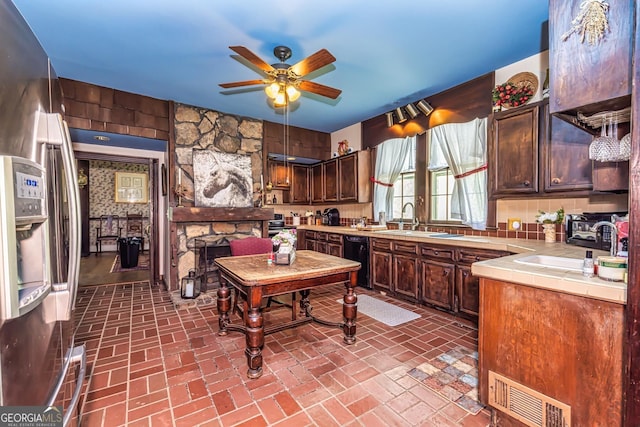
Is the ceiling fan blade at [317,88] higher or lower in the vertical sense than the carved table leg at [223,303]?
higher

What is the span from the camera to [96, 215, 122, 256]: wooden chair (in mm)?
7703

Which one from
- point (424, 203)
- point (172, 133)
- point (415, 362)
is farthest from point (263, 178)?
point (415, 362)

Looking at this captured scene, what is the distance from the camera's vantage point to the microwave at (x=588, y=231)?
2092 millimetres

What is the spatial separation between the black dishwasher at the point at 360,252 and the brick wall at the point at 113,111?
308 cm

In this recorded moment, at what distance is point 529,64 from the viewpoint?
2.93m

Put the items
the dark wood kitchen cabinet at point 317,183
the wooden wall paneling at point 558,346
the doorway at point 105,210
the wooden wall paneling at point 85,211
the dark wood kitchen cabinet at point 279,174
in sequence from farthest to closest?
the wooden wall paneling at point 85,211, the doorway at point 105,210, the dark wood kitchen cabinet at point 317,183, the dark wood kitchen cabinet at point 279,174, the wooden wall paneling at point 558,346

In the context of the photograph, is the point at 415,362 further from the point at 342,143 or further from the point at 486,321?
the point at 342,143

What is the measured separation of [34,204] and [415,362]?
2424 mm

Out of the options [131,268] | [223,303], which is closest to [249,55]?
[223,303]

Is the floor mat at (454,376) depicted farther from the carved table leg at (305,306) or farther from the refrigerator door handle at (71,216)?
the refrigerator door handle at (71,216)

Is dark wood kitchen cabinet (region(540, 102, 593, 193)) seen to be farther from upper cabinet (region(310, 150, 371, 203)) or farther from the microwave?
upper cabinet (region(310, 150, 371, 203))

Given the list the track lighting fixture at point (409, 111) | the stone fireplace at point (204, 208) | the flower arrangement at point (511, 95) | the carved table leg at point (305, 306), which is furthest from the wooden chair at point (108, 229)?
the flower arrangement at point (511, 95)

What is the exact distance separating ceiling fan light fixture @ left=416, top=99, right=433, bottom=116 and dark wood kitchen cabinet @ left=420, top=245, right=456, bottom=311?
1891 mm

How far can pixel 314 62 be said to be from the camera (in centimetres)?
229
